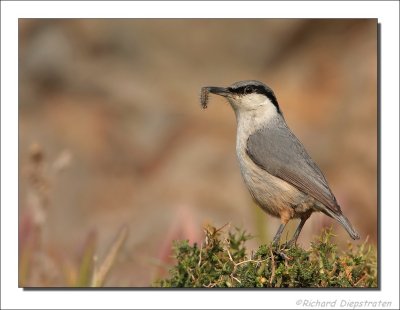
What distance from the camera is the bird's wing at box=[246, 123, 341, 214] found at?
15.1ft

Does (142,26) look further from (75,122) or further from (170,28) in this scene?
(75,122)

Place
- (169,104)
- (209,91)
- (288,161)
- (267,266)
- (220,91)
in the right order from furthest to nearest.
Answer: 1. (169,104)
2. (220,91)
3. (209,91)
4. (288,161)
5. (267,266)

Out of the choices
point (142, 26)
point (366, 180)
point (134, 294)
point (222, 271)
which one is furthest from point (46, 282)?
point (142, 26)

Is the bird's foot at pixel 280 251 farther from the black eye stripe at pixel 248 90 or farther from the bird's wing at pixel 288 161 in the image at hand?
the black eye stripe at pixel 248 90

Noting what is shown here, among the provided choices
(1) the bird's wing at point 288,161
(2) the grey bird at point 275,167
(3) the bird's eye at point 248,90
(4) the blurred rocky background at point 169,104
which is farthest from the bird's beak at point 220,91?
(4) the blurred rocky background at point 169,104

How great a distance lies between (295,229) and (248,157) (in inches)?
21.3

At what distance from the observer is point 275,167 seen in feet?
15.7

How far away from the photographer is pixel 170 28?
11203mm

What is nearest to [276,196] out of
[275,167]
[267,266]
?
[275,167]

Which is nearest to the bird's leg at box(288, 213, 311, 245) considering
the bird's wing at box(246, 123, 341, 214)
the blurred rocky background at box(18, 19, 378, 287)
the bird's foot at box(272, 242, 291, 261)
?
the bird's wing at box(246, 123, 341, 214)

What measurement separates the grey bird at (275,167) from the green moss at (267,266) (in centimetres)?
37

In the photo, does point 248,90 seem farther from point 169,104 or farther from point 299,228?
point 169,104

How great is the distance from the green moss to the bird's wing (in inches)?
21.3

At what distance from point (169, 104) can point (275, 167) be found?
6.77 m
